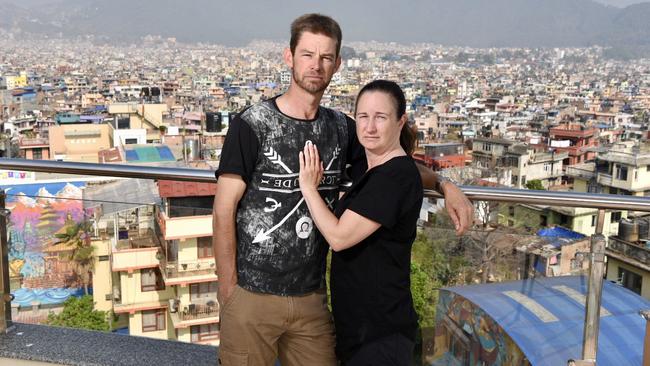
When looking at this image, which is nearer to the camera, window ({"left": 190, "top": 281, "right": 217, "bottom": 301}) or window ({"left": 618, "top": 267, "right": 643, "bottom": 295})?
window ({"left": 618, "top": 267, "right": 643, "bottom": 295})

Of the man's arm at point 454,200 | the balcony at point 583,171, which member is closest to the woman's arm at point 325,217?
the man's arm at point 454,200

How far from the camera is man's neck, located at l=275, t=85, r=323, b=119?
50.3 inches

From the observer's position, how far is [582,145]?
118 ft

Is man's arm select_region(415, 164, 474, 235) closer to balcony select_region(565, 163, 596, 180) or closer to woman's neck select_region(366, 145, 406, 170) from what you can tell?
woman's neck select_region(366, 145, 406, 170)

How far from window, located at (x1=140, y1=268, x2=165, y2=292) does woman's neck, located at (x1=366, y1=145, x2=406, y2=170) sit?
876mm

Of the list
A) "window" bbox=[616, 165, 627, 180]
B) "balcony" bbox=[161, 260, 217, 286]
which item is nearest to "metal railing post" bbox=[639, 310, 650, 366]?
"balcony" bbox=[161, 260, 217, 286]

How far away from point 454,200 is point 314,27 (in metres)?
0.47

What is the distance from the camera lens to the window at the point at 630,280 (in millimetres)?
1542

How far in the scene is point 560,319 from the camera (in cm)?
160

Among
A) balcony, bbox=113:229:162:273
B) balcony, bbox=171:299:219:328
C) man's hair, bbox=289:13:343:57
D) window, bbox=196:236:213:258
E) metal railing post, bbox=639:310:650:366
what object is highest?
man's hair, bbox=289:13:343:57

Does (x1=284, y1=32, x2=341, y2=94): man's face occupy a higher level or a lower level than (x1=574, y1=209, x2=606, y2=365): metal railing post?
higher

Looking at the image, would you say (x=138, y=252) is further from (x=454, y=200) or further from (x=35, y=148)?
(x=35, y=148)

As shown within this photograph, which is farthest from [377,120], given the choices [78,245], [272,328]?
[78,245]

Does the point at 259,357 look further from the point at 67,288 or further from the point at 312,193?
the point at 67,288
